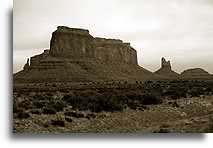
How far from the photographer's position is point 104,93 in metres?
3.83

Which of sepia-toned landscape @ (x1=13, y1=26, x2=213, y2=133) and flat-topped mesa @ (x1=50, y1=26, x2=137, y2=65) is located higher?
flat-topped mesa @ (x1=50, y1=26, x2=137, y2=65)

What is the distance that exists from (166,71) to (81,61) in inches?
33.2

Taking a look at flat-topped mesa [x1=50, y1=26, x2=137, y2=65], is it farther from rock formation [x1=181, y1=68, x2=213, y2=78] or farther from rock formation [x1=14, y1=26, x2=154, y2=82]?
rock formation [x1=181, y1=68, x2=213, y2=78]

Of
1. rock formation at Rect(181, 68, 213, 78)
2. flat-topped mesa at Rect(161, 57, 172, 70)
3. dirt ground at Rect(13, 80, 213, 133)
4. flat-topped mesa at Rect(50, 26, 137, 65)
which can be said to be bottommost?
dirt ground at Rect(13, 80, 213, 133)

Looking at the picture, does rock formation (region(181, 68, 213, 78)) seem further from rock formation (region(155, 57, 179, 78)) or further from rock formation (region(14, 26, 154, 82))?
rock formation (region(14, 26, 154, 82))

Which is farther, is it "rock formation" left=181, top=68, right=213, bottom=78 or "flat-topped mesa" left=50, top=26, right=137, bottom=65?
"flat-topped mesa" left=50, top=26, right=137, bottom=65

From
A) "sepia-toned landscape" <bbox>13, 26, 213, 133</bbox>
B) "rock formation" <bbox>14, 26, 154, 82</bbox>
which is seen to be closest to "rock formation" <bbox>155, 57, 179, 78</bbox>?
"sepia-toned landscape" <bbox>13, 26, 213, 133</bbox>

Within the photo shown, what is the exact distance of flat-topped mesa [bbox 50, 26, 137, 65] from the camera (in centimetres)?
385

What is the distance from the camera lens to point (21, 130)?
3.81m

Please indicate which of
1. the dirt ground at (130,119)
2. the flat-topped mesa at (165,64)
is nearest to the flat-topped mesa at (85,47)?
the flat-topped mesa at (165,64)

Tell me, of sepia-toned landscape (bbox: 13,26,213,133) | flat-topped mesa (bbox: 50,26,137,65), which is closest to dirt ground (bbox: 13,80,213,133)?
sepia-toned landscape (bbox: 13,26,213,133)

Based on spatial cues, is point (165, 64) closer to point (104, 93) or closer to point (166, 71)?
point (166, 71)

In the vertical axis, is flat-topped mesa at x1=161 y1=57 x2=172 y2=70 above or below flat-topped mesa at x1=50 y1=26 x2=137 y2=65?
below

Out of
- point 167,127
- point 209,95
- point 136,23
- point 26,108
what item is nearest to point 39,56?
point 26,108
